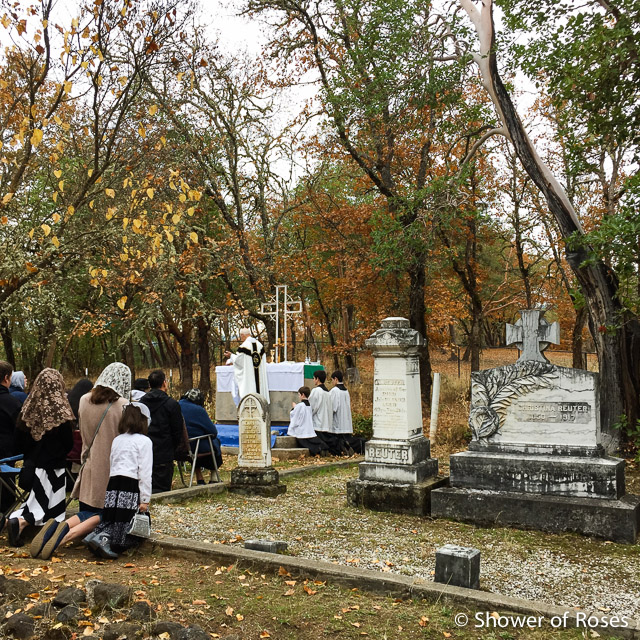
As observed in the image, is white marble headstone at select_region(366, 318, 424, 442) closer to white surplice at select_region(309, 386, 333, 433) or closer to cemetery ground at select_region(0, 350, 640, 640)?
cemetery ground at select_region(0, 350, 640, 640)

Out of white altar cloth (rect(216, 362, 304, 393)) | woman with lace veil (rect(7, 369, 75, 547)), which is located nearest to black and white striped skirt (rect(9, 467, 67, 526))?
woman with lace veil (rect(7, 369, 75, 547))

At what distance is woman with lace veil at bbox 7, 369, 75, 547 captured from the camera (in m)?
6.30

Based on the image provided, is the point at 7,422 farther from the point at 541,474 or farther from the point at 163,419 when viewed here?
the point at 541,474

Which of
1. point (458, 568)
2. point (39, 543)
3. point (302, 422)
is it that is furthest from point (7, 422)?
point (302, 422)

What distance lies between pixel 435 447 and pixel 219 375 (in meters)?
5.12

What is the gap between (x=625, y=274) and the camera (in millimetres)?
10984

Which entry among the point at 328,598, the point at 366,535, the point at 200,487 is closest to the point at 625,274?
the point at 366,535

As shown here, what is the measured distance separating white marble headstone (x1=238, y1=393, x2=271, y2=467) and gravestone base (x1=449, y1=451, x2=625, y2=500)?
2.67 m

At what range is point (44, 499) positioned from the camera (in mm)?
6414

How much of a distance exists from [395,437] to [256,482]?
82.8 inches

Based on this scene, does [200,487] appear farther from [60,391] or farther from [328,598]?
[328,598]

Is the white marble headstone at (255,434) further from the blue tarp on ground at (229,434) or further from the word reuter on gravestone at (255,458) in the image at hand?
the blue tarp on ground at (229,434)

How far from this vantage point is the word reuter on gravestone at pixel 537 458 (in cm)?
720

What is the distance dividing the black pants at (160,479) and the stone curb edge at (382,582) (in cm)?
276
